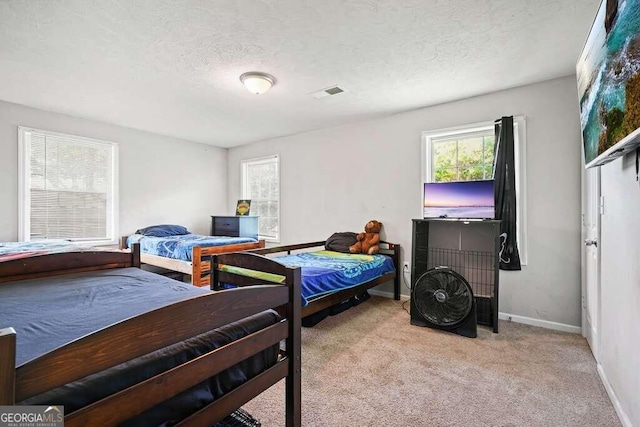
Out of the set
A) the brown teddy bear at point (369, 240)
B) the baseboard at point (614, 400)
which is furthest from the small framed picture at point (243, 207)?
the baseboard at point (614, 400)

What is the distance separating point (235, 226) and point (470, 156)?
11.7ft

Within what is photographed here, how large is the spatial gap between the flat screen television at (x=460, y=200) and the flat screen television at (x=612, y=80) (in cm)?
112

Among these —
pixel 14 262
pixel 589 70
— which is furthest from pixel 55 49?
pixel 589 70

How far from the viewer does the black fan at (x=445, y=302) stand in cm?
259

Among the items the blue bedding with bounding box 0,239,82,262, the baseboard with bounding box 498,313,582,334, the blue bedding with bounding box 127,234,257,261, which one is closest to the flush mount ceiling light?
the blue bedding with bounding box 127,234,257,261

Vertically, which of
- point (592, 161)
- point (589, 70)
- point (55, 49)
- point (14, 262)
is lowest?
point (14, 262)

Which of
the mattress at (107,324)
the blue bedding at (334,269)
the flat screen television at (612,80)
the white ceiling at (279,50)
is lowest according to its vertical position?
the blue bedding at (334,269)

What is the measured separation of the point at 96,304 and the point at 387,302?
→ 2976 mm

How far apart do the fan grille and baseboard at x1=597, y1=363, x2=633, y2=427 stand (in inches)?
33.8

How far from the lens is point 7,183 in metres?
3.45

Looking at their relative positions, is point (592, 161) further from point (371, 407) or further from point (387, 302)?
point (387, 302)

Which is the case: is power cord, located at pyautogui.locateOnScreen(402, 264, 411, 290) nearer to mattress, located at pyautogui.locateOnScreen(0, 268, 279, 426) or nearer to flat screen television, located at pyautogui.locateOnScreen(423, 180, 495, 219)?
flat screen television, located at pyautogui.locateOnScreen(423, 180, 495, 219)

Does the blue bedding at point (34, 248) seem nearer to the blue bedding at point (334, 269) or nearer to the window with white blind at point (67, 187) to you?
the window with white blind at point (67, 187)

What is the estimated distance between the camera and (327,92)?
318 cm
